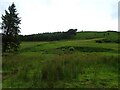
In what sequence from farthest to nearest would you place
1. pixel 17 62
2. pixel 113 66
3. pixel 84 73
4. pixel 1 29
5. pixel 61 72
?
pixel 1 29 → pixel 17 62 → pixel 113 66 → pixel 84 73 → pixel 61 72

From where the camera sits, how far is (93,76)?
13.6 m

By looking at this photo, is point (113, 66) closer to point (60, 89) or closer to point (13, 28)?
point (60, 89)

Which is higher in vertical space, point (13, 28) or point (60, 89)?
point (13, 28)

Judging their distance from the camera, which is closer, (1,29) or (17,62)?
(17,62)

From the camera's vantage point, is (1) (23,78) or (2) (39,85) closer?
(2) (39,85)

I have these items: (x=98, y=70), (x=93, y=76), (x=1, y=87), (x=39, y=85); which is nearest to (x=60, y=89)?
(x=39, y=85)

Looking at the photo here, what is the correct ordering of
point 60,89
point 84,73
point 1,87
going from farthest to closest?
1. point 84,73
2. point 1,87
3. point 60,89

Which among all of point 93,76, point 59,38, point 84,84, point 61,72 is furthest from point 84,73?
point 59,38

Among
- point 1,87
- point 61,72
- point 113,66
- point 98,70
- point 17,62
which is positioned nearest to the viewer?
point 1,87

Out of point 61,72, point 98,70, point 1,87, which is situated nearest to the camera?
point 1,87

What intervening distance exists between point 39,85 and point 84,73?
383 cm

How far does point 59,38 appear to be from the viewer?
96.6 meters

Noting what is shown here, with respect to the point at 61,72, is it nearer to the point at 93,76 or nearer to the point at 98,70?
the point at 93,76

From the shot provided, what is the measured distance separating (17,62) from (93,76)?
7273 millimetres
